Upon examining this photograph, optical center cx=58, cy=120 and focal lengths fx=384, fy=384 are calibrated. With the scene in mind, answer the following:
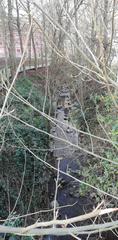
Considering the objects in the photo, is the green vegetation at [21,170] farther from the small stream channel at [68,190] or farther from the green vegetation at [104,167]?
the green vegetation at [104,167]

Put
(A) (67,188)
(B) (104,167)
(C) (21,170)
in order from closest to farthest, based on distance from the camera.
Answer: (C) (21,170), (B) (104,167), (A) (67,188)

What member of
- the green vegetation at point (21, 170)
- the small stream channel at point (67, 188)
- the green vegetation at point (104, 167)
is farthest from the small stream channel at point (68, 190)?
the green vegetation at point (21, 170)

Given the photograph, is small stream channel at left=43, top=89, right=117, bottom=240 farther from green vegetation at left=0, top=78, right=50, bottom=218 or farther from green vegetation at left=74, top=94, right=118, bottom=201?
green vegetation at left=0, top=78, right=50, bottom=218

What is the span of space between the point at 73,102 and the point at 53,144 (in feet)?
17.1

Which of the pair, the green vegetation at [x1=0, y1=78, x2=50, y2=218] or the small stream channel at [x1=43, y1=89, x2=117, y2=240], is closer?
the green vegetation at [x1=0, y1=78, x2=50, y2=218]

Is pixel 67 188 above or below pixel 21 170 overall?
below

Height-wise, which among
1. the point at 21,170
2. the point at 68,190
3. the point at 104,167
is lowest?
the point at 68,190

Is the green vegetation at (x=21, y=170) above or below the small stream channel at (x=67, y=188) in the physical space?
above

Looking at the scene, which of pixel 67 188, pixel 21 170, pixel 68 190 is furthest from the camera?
pixel 67 188

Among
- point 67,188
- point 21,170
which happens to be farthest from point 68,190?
point 21,170

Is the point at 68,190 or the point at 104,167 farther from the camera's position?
the point at 68,190

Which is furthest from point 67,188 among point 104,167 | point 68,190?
point 104,167

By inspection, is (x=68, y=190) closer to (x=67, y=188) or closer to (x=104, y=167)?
(x=67, y=188)

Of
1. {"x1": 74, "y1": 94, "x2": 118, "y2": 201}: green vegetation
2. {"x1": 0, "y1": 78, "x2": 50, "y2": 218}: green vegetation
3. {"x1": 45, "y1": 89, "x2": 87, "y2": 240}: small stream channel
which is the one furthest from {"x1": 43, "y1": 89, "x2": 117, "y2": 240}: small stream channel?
{"x1": 0, "y1": 78, "x2": 50, "y2": 218}: green vegetation
